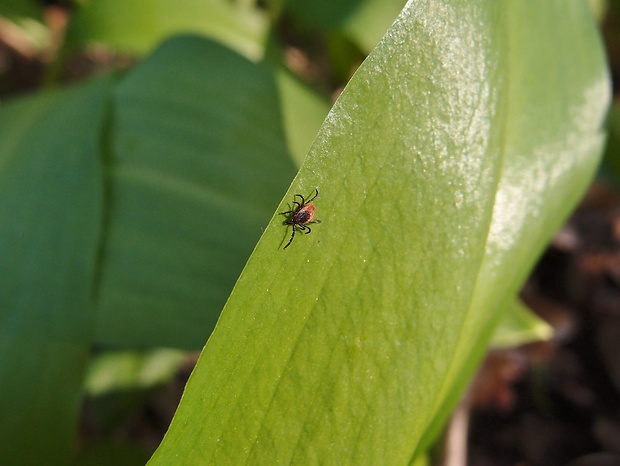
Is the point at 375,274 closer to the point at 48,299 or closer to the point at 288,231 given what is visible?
the point at 288,231

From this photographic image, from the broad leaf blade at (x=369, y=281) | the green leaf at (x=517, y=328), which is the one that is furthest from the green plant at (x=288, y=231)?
the green leaf at (x=517, y=328)

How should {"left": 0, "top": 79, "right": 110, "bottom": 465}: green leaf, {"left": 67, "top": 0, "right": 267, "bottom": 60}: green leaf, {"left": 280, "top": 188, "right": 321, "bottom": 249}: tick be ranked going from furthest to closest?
{"left": 67, "top": 0, "right": 267, "bottom": 60}: green leaf
{"left": 0, "top": 79, "right": 110, "bottom": 465}: green leaf
{"left": 280, "top": 188, "right": 321, "bottom": 249}: tick

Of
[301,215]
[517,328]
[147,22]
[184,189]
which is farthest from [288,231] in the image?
[147,22]

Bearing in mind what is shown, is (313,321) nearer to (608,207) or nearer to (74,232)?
(74,232)

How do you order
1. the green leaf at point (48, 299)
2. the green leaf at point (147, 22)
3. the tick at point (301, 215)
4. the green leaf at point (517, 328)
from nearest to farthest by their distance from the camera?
the tick at point (301, 215) → the green leaf at point (48, 299) → the green leaf at point (517, 328) → the green leaf at point (147, 22)

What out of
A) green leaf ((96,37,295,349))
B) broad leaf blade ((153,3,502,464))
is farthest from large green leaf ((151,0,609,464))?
green leaf ((96,37,295,349))

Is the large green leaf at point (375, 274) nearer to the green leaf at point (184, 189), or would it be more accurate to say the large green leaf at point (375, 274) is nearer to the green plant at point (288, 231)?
the green plant at point (288, 231)

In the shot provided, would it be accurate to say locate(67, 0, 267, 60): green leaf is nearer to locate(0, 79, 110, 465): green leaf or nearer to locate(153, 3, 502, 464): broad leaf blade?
locate(0, 79, 110, 465): green leaf

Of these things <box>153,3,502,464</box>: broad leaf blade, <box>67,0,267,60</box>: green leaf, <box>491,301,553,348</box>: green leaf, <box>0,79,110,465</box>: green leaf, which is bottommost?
<box>0,79,110,465</box>: green leaf
